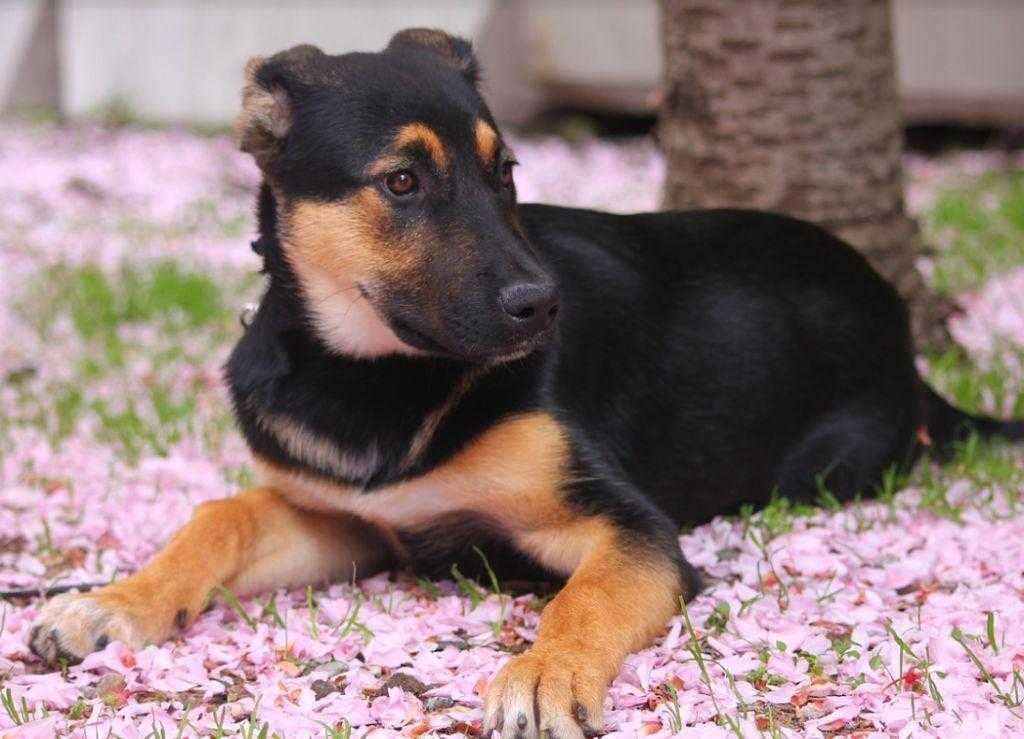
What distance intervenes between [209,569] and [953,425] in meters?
2.57

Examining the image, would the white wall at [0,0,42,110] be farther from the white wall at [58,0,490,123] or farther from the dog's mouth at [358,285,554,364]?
the dog's mouth at [358,285,554,364]

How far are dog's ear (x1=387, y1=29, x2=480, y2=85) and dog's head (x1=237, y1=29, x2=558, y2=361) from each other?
24 cm

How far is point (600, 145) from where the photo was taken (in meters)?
12.1

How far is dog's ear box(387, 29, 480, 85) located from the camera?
4055 mm

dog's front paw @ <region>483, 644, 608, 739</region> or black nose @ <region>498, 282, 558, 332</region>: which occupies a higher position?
black nose @ <region>498, 282, 558, 332</region>

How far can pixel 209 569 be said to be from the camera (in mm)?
3711

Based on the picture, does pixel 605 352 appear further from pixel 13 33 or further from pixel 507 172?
pixel 13 33

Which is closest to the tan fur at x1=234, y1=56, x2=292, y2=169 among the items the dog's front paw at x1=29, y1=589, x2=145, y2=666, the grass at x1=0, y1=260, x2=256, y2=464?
the dog's front paw at x1=29, y1=589, x2=145, y2=666

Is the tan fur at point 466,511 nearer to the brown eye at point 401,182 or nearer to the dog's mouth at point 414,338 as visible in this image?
the dog's mouth at point 414,338

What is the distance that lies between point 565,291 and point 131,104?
1085 cm

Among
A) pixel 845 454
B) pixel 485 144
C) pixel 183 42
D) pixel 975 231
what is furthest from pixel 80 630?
pixel 183 42

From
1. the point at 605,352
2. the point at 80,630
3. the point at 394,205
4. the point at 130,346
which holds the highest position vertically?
the point at 394,205

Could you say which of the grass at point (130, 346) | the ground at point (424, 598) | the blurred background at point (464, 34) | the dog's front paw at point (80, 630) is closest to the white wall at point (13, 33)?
the blurred background at point (464, 34)

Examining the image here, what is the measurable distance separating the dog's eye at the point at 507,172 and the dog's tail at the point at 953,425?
1836 millimetres
